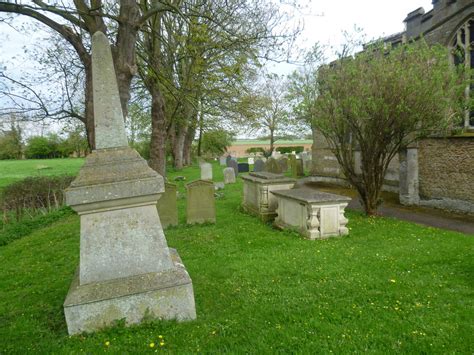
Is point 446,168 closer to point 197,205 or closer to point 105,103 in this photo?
point 197,205

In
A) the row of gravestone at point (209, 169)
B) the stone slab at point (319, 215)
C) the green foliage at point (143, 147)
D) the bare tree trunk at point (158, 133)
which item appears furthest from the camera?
the green foliage at point (143, 147)

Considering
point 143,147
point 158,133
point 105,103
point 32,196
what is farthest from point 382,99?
point 143,147

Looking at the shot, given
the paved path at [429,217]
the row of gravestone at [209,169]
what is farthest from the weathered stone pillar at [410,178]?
the row of gravestone at [209,169]

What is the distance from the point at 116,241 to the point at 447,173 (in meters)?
10.4

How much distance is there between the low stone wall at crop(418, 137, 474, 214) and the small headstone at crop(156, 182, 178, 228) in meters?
8.32

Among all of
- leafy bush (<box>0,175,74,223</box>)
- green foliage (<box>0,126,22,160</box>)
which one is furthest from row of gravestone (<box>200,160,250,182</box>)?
green foliage (<box>0,126,22,160</box>)

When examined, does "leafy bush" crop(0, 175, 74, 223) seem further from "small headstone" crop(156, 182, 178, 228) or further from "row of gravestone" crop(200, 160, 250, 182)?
"row of gravestone" crop(200, 160, 250, 182)

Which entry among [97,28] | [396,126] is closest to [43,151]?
[97,28]

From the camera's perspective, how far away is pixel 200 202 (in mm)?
8875

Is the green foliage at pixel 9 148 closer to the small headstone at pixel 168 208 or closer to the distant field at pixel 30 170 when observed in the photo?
the distant field at pixel 30 170

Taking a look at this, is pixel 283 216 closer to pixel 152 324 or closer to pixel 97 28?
pixel 152 324

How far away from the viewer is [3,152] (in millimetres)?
50594

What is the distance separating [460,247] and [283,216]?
364 centimetres

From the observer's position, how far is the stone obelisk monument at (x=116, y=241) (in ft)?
10.8
